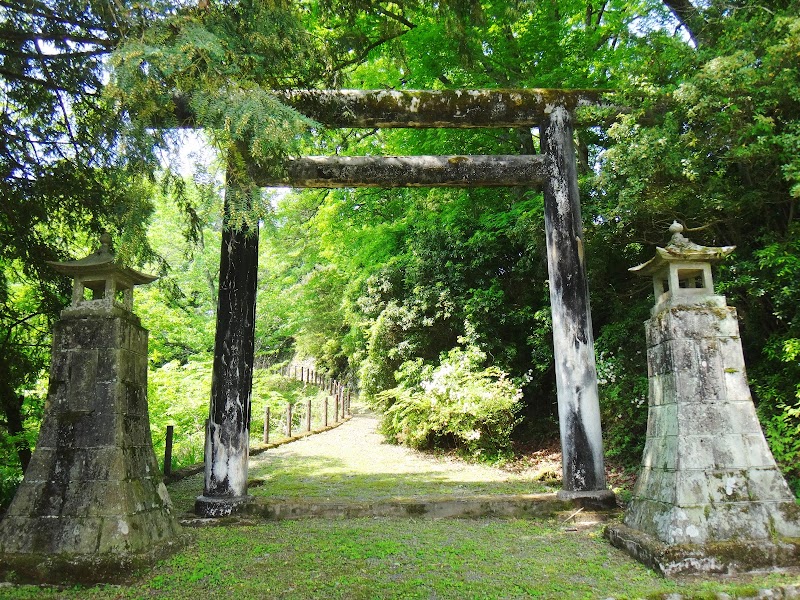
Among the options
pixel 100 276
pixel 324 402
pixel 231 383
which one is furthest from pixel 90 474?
pixel 324 402

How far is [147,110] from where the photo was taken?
140 inches

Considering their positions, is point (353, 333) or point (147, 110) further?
point (353, 333)

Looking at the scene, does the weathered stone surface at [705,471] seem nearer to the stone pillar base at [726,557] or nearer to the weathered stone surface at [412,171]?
the stone pillar base at [726,557]

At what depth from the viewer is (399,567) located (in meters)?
3.99

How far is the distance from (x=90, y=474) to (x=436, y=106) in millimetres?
4762

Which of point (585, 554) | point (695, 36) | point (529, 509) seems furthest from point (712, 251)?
point (695, 36)

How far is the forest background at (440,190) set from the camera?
12.8 feet

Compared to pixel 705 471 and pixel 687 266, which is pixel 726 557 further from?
pixel 687 266

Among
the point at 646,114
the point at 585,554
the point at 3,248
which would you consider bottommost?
the point at 585,554

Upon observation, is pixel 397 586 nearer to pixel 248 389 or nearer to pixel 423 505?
pixel 423 505

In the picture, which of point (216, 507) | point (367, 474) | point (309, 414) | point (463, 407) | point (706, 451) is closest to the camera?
point (706, 451)

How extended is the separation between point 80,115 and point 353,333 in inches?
366

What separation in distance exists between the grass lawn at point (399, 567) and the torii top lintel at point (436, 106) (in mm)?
4131

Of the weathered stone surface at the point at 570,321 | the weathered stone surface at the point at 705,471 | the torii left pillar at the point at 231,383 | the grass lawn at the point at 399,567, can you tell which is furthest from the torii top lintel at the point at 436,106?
the grass lawn at the point at 399,567
